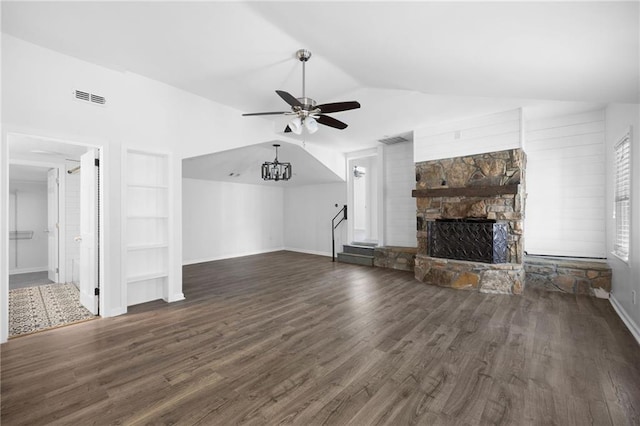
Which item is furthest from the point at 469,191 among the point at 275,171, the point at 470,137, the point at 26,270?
the point at 26,270

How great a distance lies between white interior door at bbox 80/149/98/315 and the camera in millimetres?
3592

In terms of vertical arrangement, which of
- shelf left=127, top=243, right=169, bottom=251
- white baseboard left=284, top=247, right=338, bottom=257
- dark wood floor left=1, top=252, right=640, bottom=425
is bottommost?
dark wood floor left=1, top=252, right=640, bottom=425

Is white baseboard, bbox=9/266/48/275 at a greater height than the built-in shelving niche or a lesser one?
lesser

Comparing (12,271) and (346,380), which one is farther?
(12,271)

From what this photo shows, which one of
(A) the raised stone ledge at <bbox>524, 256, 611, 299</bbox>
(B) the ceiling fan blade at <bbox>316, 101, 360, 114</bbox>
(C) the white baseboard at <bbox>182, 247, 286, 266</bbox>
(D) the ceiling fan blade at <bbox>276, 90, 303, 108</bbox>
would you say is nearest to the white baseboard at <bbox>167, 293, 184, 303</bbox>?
(C) the white baseboard at <bbox>182, 247, 286, 266</bbox>

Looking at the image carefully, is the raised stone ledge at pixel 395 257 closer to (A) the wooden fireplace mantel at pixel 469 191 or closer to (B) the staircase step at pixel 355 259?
(B) the staircase step at pixel 355 259

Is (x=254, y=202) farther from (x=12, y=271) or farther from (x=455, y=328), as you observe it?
(x=455, y=328)

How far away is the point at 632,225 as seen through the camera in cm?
309

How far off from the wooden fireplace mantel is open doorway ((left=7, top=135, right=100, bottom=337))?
207 inches

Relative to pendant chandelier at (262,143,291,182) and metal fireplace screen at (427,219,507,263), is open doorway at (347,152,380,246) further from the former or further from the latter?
metal fireplace screen at (427,219,507,263)

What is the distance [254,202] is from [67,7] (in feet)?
21.9

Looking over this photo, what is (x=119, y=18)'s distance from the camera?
2543mm

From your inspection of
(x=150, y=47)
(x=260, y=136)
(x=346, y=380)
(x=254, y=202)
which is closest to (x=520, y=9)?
(x=346, y=380)

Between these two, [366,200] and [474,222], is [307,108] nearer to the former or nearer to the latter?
[474,222]
